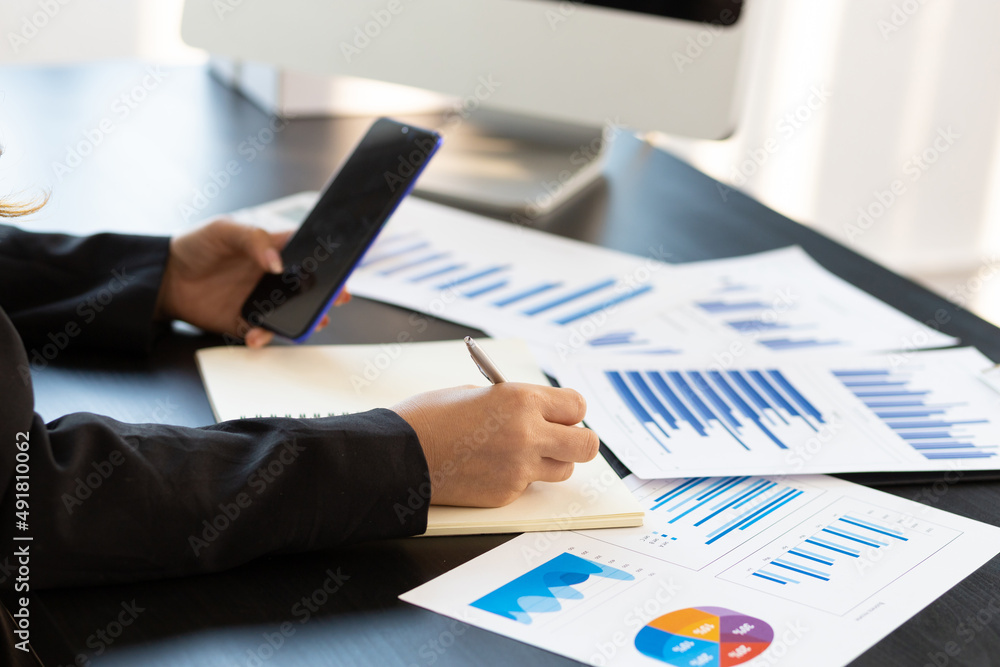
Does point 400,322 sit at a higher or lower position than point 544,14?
lower

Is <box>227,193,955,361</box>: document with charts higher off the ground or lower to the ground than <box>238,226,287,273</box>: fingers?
lower

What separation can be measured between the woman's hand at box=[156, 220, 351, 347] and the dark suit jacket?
0.26 m

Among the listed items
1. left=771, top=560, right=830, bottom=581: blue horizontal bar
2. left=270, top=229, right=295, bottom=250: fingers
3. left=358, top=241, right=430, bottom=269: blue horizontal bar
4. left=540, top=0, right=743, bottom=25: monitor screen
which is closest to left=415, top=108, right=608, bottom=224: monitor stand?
left=358, top=241, right=430, bottom=269: blue horizontal bar

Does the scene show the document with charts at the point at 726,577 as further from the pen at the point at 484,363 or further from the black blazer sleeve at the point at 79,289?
the black blazer sleeve at the point at 79,289

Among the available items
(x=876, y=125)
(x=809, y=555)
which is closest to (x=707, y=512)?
(x=809, y=555)

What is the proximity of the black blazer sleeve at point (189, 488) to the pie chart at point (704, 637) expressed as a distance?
0.51 ft

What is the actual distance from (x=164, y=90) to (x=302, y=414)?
948 millimetres

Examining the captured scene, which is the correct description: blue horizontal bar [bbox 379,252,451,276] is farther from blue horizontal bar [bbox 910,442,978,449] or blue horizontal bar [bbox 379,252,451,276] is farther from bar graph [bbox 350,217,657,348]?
blue horizontal bar [bbox 910,442,978,449]

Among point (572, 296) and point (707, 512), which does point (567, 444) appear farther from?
point (572, 296)

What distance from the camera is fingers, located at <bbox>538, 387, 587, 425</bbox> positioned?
0.66m

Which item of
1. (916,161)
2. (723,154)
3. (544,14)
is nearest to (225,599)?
(544,14)

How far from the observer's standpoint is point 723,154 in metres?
2.50

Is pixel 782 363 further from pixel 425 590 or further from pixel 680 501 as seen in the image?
pixel 425 590

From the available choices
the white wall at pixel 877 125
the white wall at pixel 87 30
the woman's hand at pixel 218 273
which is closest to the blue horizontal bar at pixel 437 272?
the woman's hand at pixel 218 273
